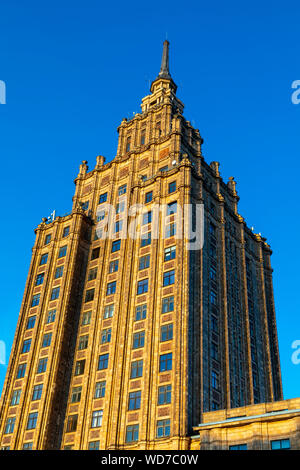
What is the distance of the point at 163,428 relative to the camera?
59.6 meters

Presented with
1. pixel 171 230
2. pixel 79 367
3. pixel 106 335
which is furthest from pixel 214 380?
pixel 171 230

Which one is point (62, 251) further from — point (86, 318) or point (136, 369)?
point (136, 369)

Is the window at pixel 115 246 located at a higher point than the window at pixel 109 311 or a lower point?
higher

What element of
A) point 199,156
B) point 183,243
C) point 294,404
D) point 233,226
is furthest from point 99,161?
point 294,404

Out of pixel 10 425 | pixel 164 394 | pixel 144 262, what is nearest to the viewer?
pixel 164 394

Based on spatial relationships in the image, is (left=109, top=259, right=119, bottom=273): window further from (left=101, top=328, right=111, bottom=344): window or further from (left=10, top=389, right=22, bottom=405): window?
(left=10, top=389, right=22, bottom=405): window

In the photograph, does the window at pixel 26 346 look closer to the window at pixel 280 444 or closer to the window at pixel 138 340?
the window at pixel 138 340

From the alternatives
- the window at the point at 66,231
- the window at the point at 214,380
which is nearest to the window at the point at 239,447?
the window at the point at 214,380

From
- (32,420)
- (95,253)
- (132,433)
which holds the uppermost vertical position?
(95,253)

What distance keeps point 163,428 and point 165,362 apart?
804 centimetres

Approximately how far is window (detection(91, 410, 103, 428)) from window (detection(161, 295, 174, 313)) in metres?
15.5

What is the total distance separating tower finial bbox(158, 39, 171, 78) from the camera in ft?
393

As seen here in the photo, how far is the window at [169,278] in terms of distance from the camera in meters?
71.0

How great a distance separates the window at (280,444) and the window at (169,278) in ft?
87.0
